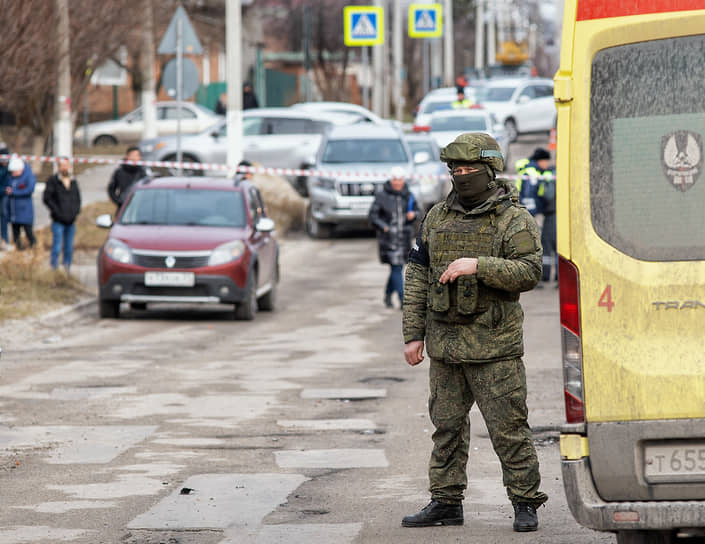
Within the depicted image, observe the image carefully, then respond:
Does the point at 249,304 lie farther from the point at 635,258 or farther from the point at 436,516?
the point at 635,258

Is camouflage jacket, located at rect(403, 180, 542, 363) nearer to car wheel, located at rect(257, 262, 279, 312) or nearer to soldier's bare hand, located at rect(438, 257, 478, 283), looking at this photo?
soldier's bare hand, located at rect(438, 257, 478, 283)

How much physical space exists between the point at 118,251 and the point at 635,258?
12.2 meters

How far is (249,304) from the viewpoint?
17.5 meters

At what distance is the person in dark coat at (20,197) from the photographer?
21.3 m

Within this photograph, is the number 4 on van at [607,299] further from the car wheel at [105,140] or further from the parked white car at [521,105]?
the parked white car at [521,105]

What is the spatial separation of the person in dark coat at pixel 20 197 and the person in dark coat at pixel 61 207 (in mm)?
948

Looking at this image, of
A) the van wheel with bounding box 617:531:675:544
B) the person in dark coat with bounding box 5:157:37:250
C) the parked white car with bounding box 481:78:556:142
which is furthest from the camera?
the parked white car with bounding box 481:78:556:142

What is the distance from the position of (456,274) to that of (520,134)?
4245cm

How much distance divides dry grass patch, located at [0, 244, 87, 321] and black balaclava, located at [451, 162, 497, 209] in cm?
1117

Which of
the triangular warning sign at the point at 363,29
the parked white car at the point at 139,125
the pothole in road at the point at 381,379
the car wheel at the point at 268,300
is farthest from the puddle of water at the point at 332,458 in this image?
the triangular warning sign at the point at 363,29

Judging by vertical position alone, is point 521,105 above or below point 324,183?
above

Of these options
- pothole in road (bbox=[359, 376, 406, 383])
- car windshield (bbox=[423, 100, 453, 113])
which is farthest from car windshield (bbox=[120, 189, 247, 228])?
car windshield (bbox=[423, 100, 453, 113])

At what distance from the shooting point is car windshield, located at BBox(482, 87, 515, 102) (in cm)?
4933

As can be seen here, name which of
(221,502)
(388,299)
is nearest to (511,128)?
(388,299)
